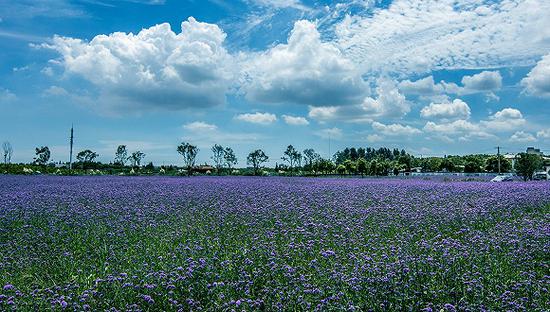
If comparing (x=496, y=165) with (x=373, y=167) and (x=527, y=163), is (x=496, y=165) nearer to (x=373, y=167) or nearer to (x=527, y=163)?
(x=373, y=167)

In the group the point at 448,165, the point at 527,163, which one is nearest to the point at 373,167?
the point at 527,163

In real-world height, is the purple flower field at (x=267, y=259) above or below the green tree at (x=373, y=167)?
below

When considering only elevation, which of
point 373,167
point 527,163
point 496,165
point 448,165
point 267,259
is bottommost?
point 267,259

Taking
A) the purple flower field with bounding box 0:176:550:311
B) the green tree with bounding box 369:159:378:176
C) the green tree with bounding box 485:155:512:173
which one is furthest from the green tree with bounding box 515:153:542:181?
the green tree with bounding box 485:155:512:173

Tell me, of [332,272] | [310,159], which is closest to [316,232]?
[332,272]

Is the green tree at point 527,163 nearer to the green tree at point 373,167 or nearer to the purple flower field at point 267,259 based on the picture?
the purple flower field at point 267,259

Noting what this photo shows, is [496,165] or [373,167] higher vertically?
[496,165]

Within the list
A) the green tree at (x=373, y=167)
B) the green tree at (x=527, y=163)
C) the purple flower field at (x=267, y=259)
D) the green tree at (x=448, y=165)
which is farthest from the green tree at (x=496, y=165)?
the purple flower field at (x=267, y=259)

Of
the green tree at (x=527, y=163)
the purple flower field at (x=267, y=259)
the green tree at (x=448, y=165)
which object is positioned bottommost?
the purple flower field at (x=267, y=259)

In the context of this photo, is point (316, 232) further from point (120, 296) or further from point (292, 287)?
point (120, 296)

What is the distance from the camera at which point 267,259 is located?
5.46 meters

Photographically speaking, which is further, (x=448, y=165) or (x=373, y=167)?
(x=448, y=165)

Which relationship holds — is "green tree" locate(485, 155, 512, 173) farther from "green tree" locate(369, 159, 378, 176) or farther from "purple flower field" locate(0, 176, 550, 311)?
"purple flower field" locate(0, 176, 550, 311)

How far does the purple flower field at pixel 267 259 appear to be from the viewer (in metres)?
4.31
